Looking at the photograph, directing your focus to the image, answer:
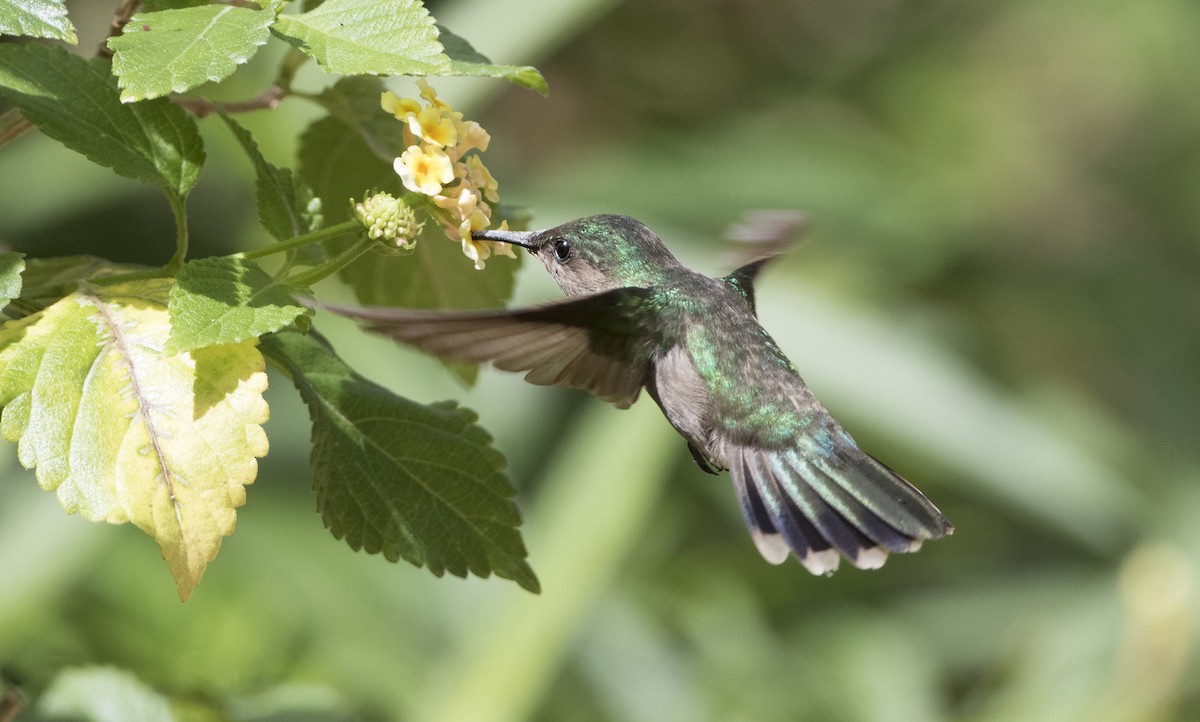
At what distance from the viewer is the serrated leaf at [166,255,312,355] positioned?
0.82 metres

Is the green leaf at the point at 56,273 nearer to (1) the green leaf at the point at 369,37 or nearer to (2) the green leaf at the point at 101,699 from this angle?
(1) the green leaf at the point at 369,37

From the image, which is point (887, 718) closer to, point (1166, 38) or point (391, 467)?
point (391, 467)

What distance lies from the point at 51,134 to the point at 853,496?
76cm

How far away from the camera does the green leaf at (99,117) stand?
923 mm

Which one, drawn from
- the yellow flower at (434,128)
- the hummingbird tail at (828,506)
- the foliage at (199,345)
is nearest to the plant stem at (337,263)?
the foliage at (199,345)

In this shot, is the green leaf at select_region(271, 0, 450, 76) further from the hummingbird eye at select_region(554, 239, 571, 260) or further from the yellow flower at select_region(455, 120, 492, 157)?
the hummingbird eye at select_region(554, 239, 571, 260)

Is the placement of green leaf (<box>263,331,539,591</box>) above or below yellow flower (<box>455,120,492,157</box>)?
below

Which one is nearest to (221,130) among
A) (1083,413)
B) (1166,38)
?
(1083,413)

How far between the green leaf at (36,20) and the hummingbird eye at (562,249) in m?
0.50

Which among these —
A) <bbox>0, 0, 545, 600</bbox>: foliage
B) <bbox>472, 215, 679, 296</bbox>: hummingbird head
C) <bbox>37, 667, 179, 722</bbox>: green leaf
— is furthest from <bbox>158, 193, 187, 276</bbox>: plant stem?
<bbox>37, 667, 179, 722</bbox>: green leaf

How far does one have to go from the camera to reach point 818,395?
10.3 ft

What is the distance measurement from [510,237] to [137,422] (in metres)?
0.38

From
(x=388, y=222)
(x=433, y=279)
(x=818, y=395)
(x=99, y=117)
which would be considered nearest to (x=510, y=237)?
(x=433, y=279)

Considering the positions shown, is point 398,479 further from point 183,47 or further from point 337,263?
point 183,47
